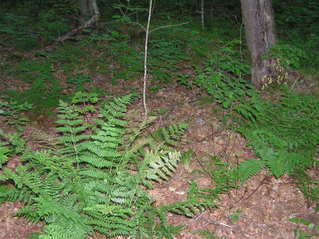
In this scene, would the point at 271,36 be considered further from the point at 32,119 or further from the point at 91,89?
the point at 32,119

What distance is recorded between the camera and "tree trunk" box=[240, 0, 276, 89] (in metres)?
5.72

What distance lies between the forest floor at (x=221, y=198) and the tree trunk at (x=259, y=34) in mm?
1036

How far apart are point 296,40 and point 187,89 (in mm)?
3070

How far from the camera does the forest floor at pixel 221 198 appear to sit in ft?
13.2

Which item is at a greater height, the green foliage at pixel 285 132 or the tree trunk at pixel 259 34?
the tree trunk at pixel 259 34

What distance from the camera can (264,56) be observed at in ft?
18.9

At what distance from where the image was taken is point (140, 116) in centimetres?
579

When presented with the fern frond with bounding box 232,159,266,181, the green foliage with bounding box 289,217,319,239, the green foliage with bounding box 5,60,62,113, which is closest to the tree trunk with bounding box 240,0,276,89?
the fern frond with bounding box 232,159,266,181

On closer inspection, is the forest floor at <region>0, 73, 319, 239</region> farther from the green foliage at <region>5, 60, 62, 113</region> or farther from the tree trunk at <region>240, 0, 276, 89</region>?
the tree trunk at <region>240, 0, 276, 89</region>

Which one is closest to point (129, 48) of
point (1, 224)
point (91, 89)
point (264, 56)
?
point (91, 89)

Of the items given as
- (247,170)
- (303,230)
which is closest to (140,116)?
(247,170)

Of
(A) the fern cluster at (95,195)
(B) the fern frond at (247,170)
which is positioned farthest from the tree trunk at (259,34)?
(A) the fern cluster at (95,195)

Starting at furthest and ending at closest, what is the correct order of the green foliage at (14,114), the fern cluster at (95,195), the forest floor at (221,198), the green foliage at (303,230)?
the green foliage at (14,114), the forest floor at (221,198), the green foliage at (303,230), the fern cluster at (95,195)

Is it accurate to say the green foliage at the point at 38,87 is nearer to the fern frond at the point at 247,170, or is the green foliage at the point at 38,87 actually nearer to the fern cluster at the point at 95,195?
the fern cluster at the point at 95,195
